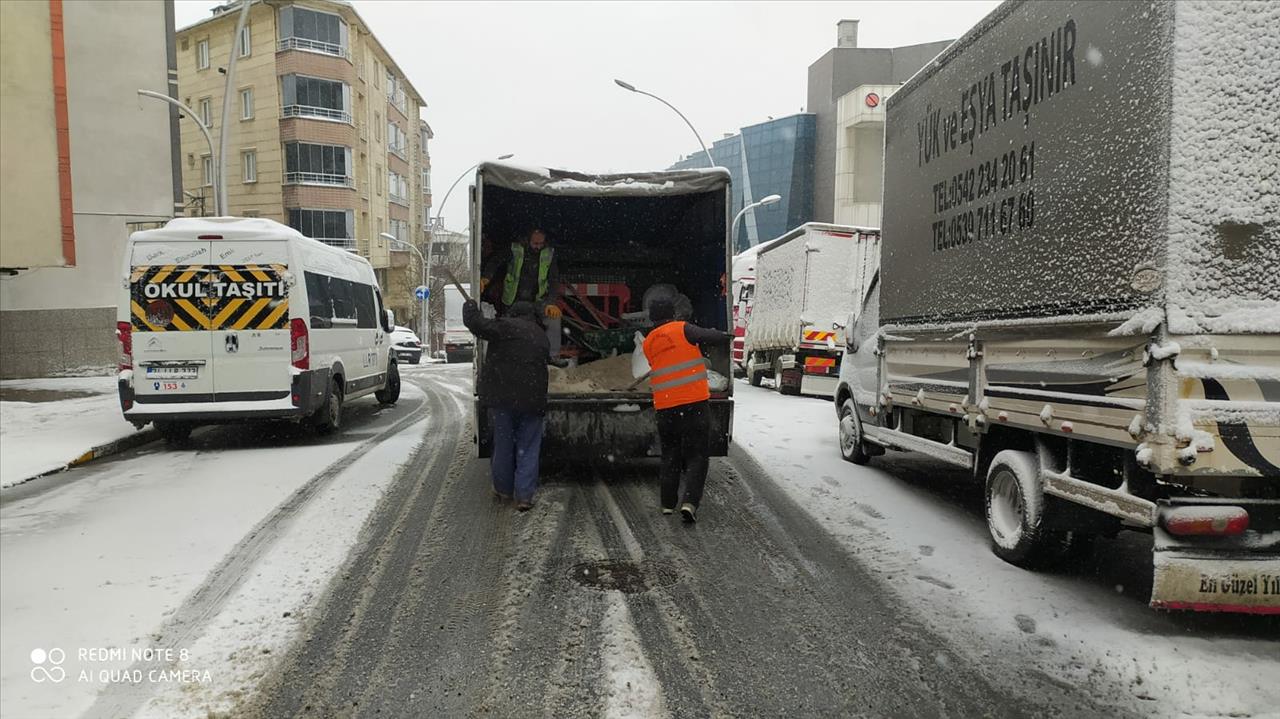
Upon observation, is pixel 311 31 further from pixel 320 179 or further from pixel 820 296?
pixel 820 296

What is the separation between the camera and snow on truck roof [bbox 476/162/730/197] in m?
6.58

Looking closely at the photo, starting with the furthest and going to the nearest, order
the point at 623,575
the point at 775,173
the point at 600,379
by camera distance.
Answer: the point at 775,173 < the point at 600,379 < the point at 623,575

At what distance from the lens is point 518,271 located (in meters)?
8.22

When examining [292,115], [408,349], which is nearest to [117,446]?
[408,349]

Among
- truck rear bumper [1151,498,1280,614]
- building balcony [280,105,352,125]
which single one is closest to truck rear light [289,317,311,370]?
truck rear bumper [1151,498,1280,614]

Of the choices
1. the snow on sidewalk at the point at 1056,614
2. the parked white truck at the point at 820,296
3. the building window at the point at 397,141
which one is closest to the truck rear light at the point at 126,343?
the snow on sidewalk at the point at 1056,614

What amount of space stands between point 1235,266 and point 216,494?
721 cm

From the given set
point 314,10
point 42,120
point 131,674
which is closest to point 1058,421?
point 131,674

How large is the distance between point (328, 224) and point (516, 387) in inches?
1417

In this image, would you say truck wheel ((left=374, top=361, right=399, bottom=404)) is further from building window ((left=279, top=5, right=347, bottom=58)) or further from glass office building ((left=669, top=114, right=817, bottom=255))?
glass office building ((left=669, top=114, right=817, bottom=255))

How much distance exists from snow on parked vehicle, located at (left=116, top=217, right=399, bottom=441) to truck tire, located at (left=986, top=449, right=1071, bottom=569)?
282 inches

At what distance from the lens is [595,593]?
4277mm

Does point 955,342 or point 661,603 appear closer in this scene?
point 661,603

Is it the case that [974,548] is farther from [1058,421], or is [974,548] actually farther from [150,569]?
[150,569]
